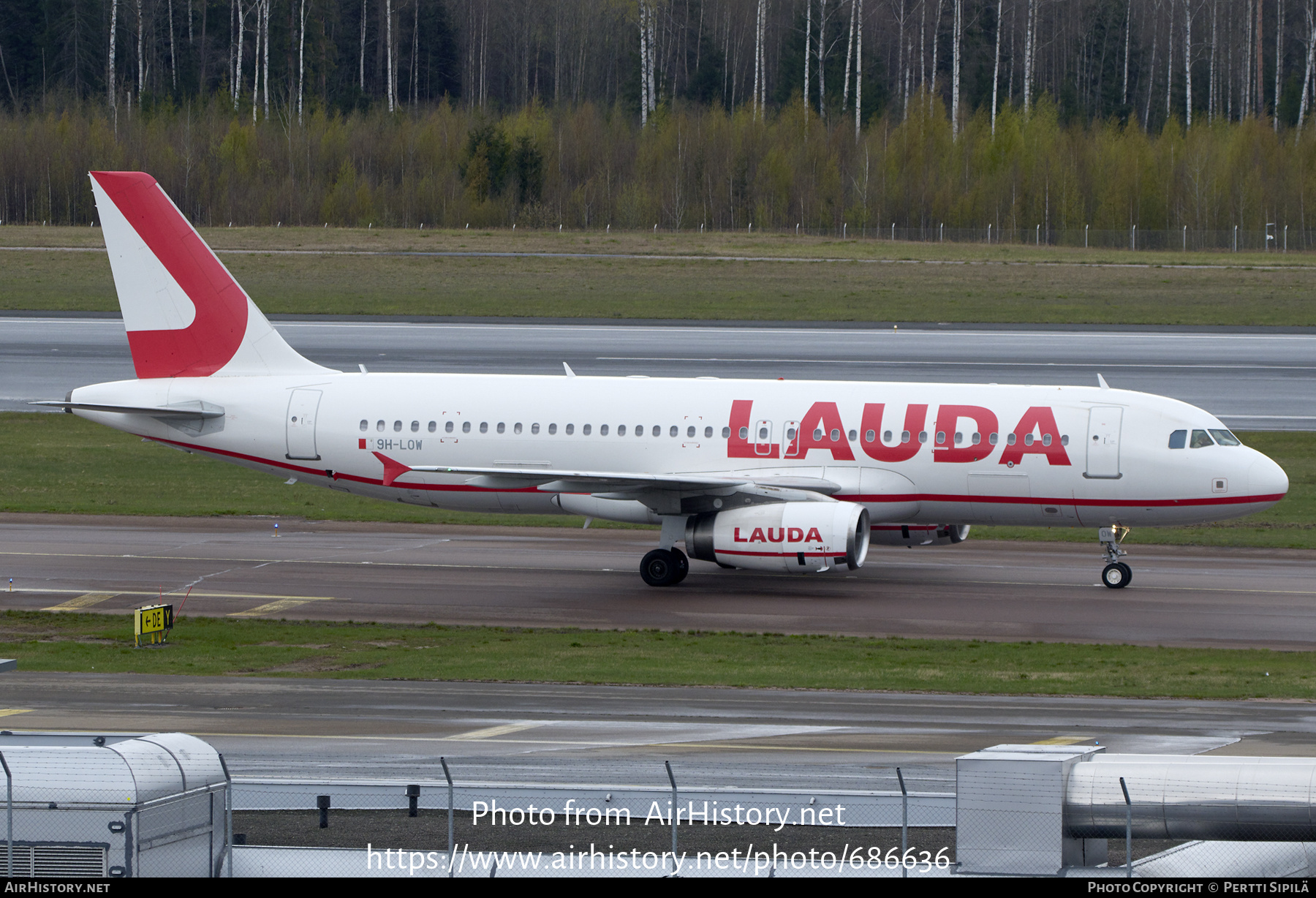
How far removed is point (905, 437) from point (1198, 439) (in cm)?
628

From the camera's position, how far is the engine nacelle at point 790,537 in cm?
3275

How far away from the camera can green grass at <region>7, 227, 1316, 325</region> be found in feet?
285

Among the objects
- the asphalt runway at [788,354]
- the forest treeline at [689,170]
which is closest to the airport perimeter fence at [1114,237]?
the forest treeline at [689,170]

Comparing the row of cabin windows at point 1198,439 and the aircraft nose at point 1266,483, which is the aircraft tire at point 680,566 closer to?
the row of cabin windows at point 1198,439

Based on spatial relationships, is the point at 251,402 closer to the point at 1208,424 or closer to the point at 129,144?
the point at 1208,424

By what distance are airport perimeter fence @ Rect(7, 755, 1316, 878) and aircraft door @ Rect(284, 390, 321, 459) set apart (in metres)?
20.2

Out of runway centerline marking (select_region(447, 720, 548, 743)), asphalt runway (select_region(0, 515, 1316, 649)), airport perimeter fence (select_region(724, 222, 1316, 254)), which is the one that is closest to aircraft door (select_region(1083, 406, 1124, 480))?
asphalt runway (select_region(0, 515, 1316, 649))

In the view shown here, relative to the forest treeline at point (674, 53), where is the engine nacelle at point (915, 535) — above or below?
below

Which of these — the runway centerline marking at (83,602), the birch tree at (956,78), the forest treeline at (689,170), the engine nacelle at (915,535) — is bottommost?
the runway centerline marking at (83,602)

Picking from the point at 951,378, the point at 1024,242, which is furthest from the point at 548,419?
the point at 1024,242

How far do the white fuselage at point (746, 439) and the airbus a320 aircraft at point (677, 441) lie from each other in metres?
0.05

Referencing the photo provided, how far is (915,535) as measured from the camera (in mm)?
36562

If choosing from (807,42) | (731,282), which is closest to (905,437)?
(731,282)

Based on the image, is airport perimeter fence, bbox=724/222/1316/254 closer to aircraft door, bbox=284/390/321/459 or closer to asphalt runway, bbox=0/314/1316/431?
asphalt runway, bbox=0/314/1316/431
